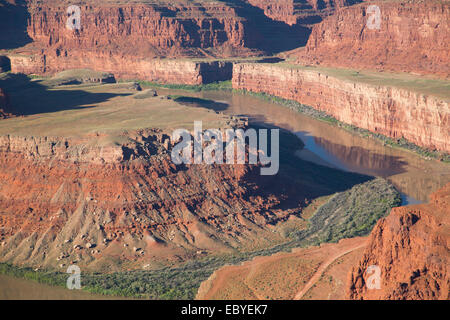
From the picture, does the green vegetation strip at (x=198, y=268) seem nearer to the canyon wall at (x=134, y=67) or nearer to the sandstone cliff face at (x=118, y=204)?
the sandstone cliff face at (x=118, y=204)

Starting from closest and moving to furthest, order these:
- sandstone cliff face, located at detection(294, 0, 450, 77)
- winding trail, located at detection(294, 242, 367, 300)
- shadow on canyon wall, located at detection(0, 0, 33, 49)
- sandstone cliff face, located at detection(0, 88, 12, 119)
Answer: winding trail, located at detection(294, 242, 367, 300) < sandstone cliff face, located at detection(0, 88, 12, 119) < sandstone cliff face, located at detection(294, 0, 450, 77) < shadow on canyon wall, located at detection(0, 0, 33, 49)

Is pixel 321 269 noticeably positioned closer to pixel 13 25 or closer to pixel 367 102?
pixel 367 102

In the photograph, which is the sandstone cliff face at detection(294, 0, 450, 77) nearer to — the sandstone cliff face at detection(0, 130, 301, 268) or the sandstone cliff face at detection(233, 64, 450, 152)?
the sandstone cliff face at detection(233, 64, 450, 152)

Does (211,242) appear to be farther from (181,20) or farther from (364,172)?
(181,20)

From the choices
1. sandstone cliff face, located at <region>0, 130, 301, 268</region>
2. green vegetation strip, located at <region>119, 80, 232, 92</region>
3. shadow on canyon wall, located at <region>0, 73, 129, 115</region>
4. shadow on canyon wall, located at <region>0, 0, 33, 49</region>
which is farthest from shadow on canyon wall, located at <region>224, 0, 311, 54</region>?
sandstone cliff face, located at <region>0, 130, 301, 268</region>

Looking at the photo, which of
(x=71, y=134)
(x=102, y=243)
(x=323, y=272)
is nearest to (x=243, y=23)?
(x=71, y=134)
